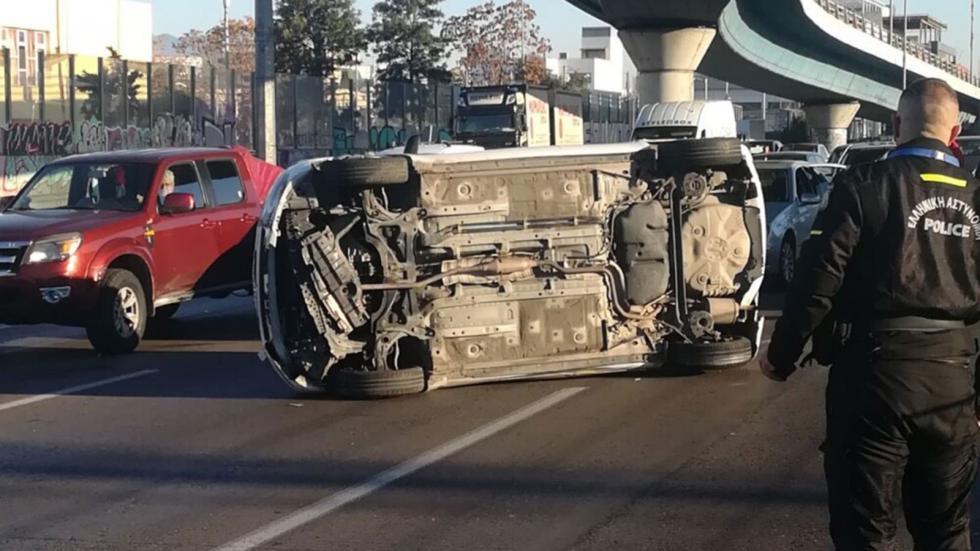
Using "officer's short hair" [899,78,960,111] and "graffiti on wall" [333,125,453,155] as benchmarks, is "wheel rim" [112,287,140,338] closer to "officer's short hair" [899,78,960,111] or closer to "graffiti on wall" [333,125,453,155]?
"officer's short hair" [899,78,960,111]

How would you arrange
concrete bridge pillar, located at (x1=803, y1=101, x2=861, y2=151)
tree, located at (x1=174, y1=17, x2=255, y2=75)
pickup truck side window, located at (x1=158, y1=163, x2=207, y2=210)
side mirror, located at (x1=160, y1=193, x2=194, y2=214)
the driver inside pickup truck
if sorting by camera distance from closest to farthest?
side mirror, located at (x1=160, y1=193, x2=194, y2=214)
the driver inside pickup truck
pickup truck side window, located at (x1=158, y1=163, x2=207, y2=210)
concrete bridge pillar, located at (x1=803, y1=101, x2=861, y2=151)
tree, located at (x1=174, y1=17, x2=255, y2=75)

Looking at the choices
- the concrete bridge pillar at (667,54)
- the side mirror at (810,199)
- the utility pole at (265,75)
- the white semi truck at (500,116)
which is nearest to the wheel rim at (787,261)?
the side mirror at (810,199)

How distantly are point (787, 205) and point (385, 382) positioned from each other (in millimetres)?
9628

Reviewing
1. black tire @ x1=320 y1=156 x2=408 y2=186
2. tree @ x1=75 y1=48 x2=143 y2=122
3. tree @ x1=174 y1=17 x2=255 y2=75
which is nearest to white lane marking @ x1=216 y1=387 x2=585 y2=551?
black tire @ x1=320 y1=156 x2=408 y2=186

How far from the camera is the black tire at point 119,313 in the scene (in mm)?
12391

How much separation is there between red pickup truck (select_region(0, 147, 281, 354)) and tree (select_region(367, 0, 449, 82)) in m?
65.7

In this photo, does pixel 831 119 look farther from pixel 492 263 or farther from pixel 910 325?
pixel 910 325

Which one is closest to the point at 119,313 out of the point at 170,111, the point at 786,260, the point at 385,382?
the point at 385,382

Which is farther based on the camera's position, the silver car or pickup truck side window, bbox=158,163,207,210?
the silver car

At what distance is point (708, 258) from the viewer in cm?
1003

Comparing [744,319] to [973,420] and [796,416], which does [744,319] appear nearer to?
[796,416]

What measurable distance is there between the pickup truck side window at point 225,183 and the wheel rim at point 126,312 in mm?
1704

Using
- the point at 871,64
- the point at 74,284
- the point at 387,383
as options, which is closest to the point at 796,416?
the point at 387,383

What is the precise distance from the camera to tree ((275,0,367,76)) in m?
78.4
